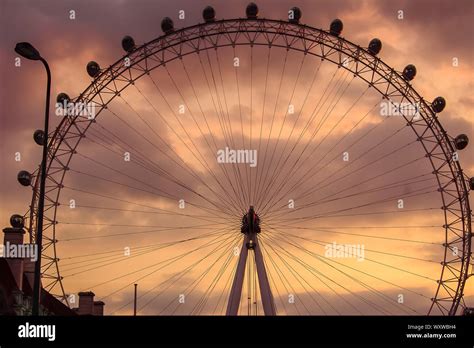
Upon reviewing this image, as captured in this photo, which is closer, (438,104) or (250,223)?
(250,223)

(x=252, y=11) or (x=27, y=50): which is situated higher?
(x=252, y=11)

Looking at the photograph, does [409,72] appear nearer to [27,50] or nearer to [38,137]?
[38,137]

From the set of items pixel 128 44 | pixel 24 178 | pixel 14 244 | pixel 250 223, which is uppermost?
pixel 128 44

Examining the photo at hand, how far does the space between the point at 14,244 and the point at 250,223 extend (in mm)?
13320

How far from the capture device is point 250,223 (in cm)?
4509

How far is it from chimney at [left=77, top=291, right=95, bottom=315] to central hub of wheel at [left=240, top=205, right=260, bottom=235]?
1992 cm

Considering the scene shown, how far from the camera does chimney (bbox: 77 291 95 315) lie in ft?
201

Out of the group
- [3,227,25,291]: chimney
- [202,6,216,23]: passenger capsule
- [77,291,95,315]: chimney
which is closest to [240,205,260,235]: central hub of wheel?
[202,6,216,23]: passenger capsule

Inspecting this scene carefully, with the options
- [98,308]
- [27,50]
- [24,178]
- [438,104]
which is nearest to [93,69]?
[24,178]

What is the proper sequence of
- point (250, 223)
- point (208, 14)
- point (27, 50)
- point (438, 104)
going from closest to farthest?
point (27, 50) < point (250, 223) < point (208, 14) < point (438, 104)

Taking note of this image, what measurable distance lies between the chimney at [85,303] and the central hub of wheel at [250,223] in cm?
1992

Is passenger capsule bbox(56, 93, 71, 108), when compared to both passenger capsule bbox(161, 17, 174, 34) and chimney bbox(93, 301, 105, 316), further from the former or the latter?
chimney bbox(93, 301, 105, 316)

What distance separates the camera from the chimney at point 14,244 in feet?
160
